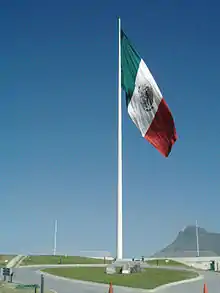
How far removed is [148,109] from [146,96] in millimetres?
895

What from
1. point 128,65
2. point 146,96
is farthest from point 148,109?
point 128,65

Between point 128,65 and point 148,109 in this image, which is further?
point 128,65

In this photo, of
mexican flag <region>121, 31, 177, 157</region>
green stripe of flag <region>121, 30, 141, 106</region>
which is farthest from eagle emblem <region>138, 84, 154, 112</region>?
green stripe of flag <region>121, 30, 141, 106</region>

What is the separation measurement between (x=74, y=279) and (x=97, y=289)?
19.4 ft

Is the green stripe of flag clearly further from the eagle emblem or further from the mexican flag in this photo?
the eagle emblem

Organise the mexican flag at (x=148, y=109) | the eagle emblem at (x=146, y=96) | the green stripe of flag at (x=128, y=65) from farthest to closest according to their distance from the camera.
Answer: the green stripe of flag at (x=128, y=65) → the eagle emblem at (x=146, y=96) → the mexican flag at (x=148, y=109)

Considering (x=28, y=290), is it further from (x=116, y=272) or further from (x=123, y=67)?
(x=123, y=67)

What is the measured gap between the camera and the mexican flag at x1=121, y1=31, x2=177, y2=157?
83.4 feet

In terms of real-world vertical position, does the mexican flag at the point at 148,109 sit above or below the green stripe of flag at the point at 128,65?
below

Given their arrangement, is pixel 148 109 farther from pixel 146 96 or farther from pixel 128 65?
pixel 128 65

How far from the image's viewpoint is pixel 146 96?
26.2 m

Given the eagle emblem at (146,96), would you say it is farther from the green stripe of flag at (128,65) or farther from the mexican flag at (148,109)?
the green stripe of flag at (128,65)

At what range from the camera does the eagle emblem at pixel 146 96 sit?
1023 inches

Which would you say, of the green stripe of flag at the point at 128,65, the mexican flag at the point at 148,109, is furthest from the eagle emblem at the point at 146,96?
the green stripe of flag at the point at 128,65
